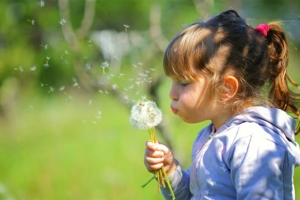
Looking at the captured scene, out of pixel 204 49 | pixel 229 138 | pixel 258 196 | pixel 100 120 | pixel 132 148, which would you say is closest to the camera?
pixel 258 196

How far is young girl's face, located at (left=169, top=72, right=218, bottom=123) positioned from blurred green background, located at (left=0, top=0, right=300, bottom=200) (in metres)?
2.02

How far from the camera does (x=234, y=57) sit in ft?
7.07

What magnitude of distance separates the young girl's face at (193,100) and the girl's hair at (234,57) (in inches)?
0.9

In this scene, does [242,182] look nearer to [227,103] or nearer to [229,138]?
[229,138]

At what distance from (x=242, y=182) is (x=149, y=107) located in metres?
0.50

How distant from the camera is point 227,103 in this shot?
2174 mm

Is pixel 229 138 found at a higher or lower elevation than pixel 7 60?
higher

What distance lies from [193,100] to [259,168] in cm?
37

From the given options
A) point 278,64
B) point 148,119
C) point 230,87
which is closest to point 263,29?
point 278,64

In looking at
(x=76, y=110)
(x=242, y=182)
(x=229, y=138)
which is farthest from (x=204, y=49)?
(x=76, y=110)

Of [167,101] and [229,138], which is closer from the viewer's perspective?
[229,138]

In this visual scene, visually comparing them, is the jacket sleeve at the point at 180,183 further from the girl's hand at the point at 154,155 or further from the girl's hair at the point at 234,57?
the girl's hair at the point at 234,57

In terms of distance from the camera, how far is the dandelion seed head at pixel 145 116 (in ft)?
7.28

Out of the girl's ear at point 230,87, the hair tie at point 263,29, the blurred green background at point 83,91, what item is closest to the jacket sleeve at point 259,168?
the girl's ear at point 230,87
